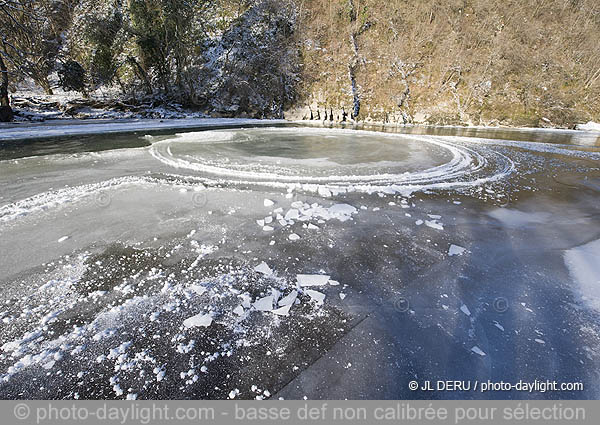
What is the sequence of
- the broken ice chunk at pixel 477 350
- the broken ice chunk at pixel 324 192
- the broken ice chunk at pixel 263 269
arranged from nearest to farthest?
the broken ice chunk at pixel 477 350
the broken ice chunk at pixel 263 269
the broken ice chunk at pixel 324 192

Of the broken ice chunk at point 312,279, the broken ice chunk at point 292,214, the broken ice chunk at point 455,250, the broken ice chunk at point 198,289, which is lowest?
the broken ice chunk at point 198,289

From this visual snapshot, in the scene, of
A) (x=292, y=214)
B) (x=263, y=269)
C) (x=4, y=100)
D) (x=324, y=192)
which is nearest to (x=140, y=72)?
(x=4, y=100)

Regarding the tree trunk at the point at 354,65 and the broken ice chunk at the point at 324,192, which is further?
the tree trunk at the point at 354,65

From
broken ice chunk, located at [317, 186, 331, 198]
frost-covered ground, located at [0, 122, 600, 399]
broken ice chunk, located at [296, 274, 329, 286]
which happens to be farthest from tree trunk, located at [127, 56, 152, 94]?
broken ice chunk, located at [296, 274, 329, 286]

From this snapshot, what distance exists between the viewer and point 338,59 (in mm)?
26422

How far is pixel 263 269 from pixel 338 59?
28987mm

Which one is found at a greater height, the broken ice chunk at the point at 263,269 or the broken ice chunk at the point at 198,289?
the broken ice chunk at the point at 263,269

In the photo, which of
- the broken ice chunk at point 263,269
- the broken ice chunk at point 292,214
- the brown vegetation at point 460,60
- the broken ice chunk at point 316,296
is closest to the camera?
the broken ice chunk at point 316,296

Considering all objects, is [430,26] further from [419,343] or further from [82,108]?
[419,343]

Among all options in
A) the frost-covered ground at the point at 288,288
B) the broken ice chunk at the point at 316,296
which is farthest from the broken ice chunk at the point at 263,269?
the broken ice chunk at the point at 316,296

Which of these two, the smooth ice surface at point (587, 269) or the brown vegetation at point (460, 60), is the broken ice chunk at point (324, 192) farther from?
the brown vegetation at point (460, 60)

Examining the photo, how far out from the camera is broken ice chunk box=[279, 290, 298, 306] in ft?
6.93

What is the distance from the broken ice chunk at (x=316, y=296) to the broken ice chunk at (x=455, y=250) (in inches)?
61.9

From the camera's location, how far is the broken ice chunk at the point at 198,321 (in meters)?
1.90
